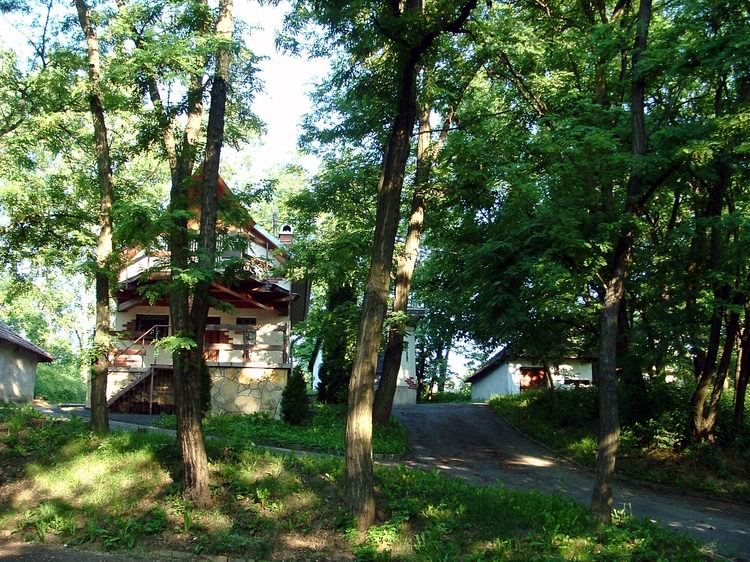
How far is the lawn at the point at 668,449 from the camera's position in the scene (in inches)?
545

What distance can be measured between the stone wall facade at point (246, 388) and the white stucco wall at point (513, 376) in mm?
11994

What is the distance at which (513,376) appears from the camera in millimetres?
33844

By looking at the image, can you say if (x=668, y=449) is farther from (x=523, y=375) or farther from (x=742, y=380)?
(x=523, y=375)

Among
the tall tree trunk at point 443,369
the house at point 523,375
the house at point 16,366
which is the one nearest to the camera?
the house at point 16,366

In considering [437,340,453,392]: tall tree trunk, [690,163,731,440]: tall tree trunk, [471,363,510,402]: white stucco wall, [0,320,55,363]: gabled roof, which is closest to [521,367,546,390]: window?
[471,363,510,402]: white stucco wall

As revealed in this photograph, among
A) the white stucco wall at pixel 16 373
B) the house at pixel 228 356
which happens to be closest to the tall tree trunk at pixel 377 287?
the house at pixel 228 356

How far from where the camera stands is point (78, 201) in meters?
13.5

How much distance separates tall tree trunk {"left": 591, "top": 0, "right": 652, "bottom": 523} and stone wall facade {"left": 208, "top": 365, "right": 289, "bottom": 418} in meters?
13.0

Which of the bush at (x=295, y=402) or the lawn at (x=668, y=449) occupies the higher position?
the bush at (x=295, y=402)

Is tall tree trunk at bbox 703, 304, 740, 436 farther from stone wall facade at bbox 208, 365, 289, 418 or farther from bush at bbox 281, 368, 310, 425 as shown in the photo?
stone wall facade at bbox 208, 365, 289, 418

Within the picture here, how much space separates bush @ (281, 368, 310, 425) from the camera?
18406 millimetres

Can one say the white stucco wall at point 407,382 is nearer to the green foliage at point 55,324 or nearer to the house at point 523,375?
the house at point 523,375

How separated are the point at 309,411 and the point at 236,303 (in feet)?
17.2

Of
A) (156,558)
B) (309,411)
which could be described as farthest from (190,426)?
(309,411)
